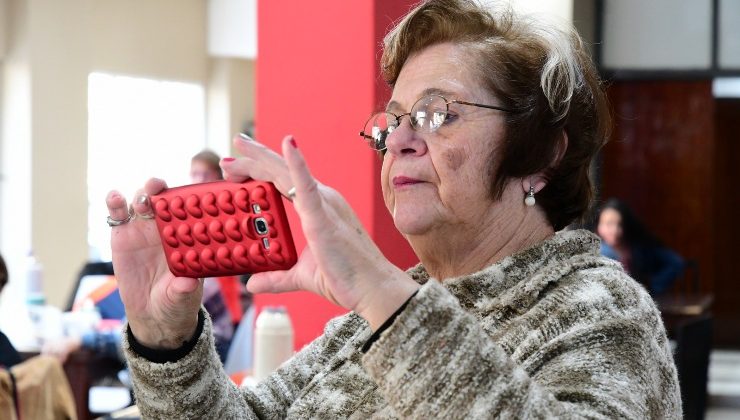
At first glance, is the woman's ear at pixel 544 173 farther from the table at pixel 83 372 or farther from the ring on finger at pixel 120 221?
the table at pixel 83 372

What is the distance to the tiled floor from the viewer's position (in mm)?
6883

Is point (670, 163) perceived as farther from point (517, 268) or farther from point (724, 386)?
point (517, 268)

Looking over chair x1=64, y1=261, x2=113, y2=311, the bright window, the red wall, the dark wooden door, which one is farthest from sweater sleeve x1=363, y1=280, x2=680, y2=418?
the dark wooden door

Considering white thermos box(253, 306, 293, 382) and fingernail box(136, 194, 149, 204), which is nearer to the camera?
fingernail box(136, 194, 149, 204)

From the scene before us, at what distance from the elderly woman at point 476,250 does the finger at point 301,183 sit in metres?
0.09

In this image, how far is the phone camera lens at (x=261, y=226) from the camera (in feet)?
3.70

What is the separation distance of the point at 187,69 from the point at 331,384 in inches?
308

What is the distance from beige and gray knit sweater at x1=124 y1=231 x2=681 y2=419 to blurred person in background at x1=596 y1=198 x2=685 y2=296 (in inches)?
214

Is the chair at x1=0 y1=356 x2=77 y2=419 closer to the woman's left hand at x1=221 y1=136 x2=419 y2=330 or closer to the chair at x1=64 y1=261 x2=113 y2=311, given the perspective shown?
the woman's left hand at x1=221 y1=136 x2=419 y2=330

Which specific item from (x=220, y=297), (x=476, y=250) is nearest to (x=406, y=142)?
(x=476, y=250)

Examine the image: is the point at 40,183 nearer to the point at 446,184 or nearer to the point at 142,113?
the point at 142,113

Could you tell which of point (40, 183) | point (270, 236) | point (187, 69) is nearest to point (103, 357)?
point (270, 236)

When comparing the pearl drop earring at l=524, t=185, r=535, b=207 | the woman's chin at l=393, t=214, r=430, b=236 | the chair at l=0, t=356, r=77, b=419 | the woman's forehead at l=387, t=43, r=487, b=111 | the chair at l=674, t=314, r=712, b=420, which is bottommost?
the chair at l=674, t=314, r=712, b=420

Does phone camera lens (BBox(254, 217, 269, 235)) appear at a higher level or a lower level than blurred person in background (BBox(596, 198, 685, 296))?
higher
